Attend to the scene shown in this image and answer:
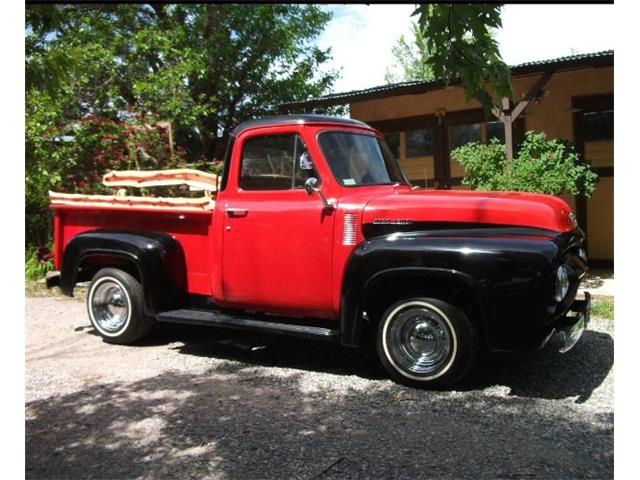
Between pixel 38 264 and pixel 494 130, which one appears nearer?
pixel 38 264

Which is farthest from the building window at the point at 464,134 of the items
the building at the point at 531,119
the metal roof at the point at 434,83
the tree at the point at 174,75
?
the tree at the point at 174,75

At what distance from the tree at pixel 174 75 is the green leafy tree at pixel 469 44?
28.0ft

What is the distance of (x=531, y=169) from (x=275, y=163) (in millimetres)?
4423

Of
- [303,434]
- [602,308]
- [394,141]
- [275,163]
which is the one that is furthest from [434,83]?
[303,434]

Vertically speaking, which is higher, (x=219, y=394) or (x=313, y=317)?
(x=313, y=317)

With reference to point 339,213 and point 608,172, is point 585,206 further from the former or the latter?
point 339,213

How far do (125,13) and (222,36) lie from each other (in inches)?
90.1

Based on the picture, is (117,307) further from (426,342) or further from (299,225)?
(426,342)

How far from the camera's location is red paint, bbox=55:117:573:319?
14.8 ft

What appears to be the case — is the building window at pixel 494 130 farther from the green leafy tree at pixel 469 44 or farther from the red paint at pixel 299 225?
the green leafy tree at pixel 469 44

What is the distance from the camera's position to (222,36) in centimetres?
1358

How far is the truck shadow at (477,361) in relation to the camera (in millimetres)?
4566

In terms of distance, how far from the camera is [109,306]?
6109 millimetres

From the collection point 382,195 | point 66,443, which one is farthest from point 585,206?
point 66,443
